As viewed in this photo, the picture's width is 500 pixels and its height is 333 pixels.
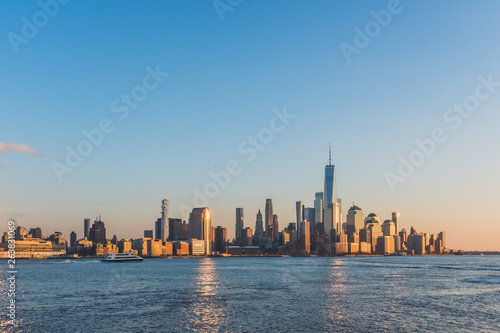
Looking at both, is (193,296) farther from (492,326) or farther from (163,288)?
(492,326)

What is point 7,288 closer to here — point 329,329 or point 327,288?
point 327,288

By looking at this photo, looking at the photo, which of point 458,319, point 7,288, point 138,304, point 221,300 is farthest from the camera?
point 7,288

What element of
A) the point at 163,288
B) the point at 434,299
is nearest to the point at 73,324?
the point at 163,288

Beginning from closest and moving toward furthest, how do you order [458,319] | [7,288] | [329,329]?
1. [329,329]
2. [458,319]
3. [7,288]

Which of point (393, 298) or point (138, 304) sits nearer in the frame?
point (138, 304)

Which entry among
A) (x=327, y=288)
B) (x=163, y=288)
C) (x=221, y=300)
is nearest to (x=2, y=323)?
(x=221, y=300)

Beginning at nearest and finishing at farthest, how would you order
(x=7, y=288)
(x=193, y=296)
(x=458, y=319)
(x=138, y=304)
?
(x=458, y=319) < (x=138, y=304) < (x=193, y=296) < (x=7, y=288)

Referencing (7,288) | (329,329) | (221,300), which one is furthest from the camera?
(7,288)

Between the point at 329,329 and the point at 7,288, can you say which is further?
the point at 7,288
